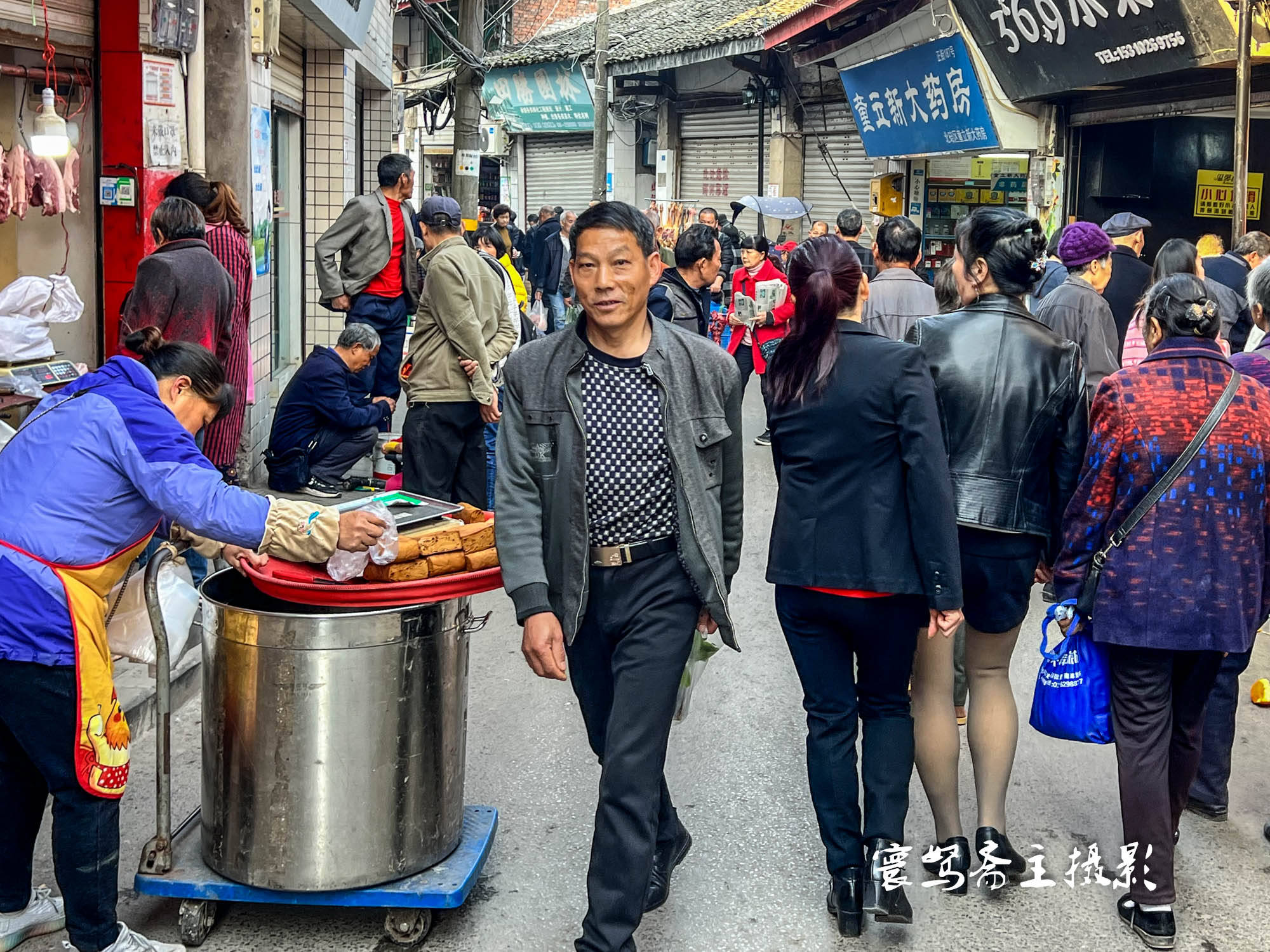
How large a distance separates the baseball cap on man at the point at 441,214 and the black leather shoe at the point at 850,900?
14.8ft

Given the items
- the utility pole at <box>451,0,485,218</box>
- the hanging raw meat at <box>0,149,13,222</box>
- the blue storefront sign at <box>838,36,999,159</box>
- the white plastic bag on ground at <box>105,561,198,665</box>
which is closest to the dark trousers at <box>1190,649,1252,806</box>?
the white plastic bag on ground at <box>105,561,198,665</box>

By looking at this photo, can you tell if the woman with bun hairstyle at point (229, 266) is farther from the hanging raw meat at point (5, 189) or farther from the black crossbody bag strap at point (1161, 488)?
the black crossbody bag strap at point (1161, 488)

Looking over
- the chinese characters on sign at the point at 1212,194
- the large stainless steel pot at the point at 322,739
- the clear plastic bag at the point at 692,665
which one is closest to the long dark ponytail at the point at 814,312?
the clear plastic bag at the point at 692,665

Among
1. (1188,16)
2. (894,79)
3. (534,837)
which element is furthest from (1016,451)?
(894,79)

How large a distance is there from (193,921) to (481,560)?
1.24 metres

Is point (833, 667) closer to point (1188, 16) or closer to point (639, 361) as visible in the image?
point (639, 361)

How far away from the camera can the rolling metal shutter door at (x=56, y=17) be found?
6.12 m

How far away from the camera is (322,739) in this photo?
3.53 meters

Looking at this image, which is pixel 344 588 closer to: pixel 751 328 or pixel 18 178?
pixel 18 178

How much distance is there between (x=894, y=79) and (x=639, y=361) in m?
14.2

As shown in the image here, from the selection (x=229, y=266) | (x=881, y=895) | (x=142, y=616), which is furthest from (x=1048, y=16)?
(x=142, y=616)

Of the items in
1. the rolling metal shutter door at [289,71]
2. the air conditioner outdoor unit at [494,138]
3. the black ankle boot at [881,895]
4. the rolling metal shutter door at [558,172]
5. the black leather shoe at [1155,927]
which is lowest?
the black leather shoe at [1155,927]

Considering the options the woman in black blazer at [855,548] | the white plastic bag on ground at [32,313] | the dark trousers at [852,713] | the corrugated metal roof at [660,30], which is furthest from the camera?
the corrugated metal roof at [660,30]

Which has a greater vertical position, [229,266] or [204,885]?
[229,266]
